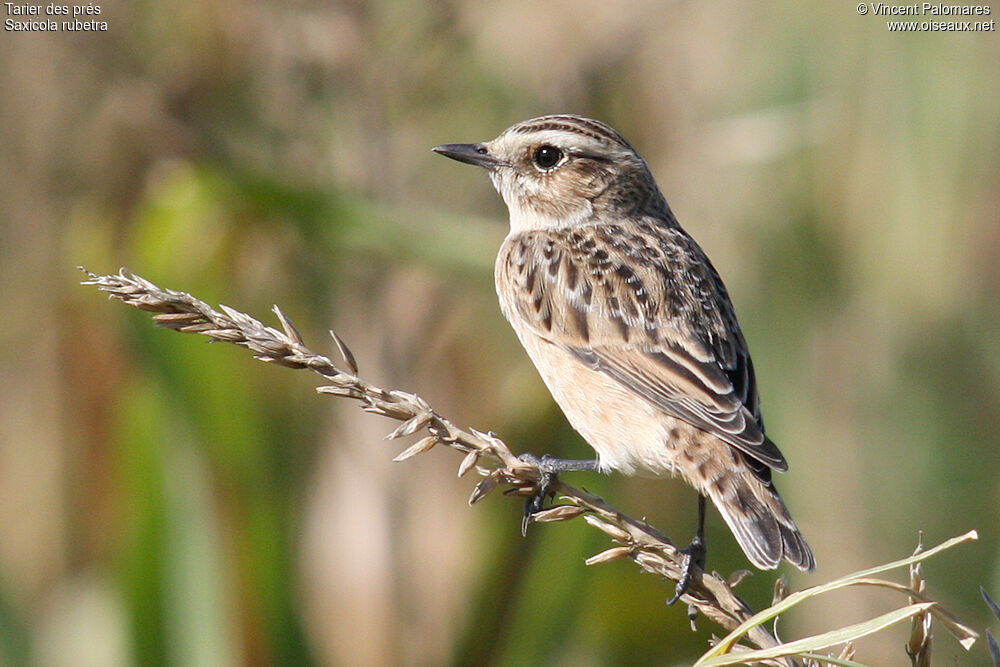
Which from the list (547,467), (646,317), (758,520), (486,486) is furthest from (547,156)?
(486,486)

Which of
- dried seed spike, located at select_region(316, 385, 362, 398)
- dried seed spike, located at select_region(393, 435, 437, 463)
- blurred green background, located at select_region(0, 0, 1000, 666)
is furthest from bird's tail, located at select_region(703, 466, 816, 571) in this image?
dried seed spike, located at select_region(316, 385, 362, 398)

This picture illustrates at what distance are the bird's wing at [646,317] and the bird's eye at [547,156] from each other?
28 cm

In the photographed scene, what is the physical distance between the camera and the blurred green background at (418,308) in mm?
3527

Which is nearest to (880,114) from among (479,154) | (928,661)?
(479,154)

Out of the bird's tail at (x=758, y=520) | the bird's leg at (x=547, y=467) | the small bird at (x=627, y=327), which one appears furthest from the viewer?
the small bird at (x=627, y=327)

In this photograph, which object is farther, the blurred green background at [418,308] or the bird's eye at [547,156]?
the bird's eye at [547,156]

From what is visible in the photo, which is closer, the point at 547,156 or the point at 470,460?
the point at 470,460

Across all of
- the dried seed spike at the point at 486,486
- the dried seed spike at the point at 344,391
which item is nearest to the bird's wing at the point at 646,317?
the dried seed spike at the point at 486,486

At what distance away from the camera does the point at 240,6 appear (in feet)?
15.0

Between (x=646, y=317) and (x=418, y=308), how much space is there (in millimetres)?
1438

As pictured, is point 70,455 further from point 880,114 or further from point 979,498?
point 979,498

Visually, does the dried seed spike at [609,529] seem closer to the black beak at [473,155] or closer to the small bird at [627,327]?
the small bird at [627,327]

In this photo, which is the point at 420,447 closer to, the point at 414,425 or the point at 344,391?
the point at 414,425

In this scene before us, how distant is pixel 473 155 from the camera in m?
3.87
